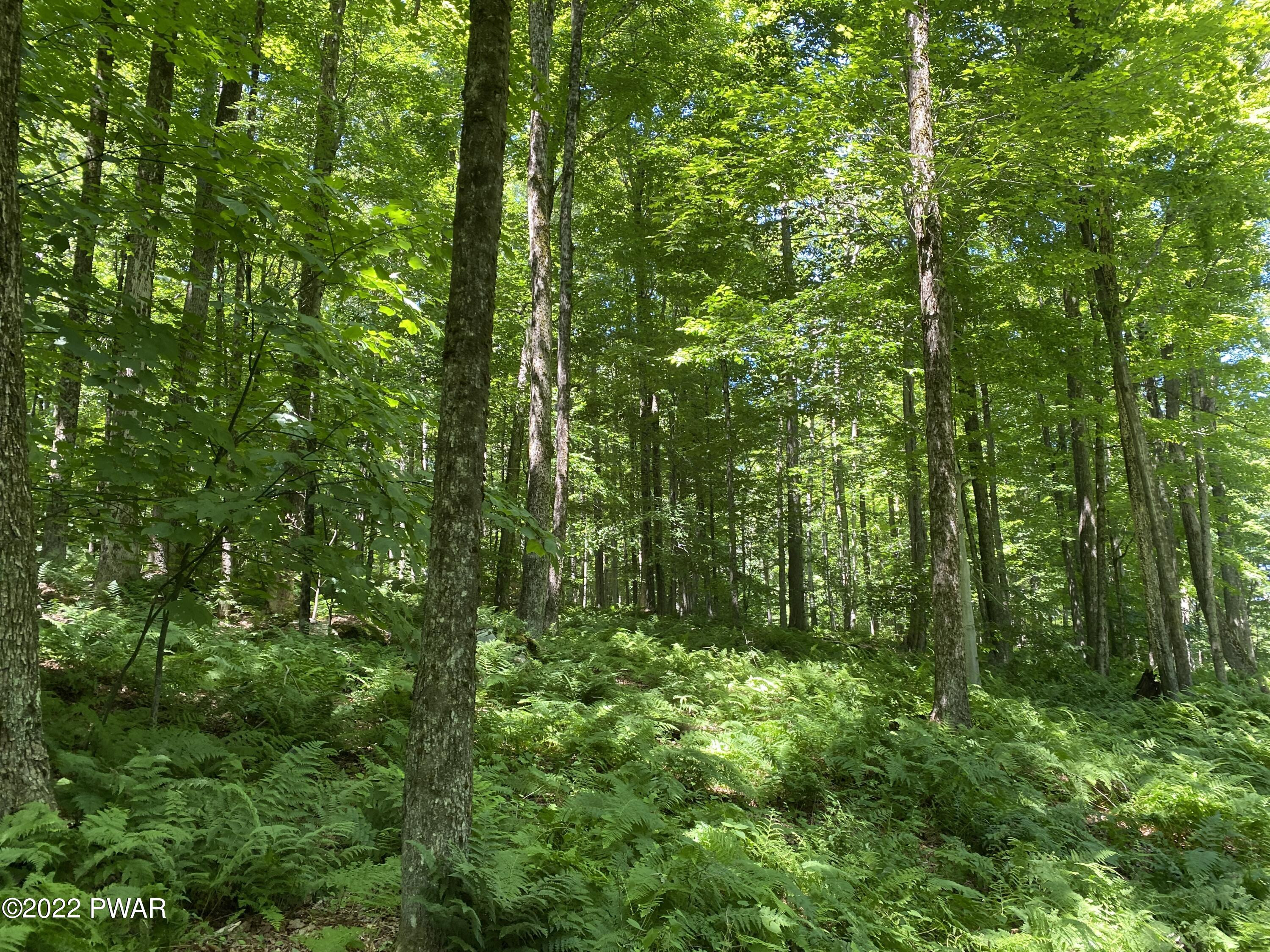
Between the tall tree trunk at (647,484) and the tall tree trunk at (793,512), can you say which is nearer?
the tall tree trunk at (793,512)

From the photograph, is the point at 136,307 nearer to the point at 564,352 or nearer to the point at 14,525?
the point at 14,525

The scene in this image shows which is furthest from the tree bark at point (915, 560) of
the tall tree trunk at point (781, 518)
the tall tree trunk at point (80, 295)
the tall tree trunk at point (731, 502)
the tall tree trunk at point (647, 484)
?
the tall tree trunk at point (80, 295)

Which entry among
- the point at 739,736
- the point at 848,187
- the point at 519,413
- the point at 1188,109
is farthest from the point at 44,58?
the point at 1188,109

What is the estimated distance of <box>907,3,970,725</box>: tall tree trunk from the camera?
26.3 ft

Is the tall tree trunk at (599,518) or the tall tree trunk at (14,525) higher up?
the tall tree trunk at (599,518)

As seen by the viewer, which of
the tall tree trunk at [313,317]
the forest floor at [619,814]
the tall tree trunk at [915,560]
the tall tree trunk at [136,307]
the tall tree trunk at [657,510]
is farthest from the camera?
the tall tree trunk at [657,510]

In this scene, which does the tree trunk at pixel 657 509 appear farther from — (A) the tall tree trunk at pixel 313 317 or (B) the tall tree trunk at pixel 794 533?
(A) the tall tree trunk at pixel 313 317

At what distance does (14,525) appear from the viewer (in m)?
2.75

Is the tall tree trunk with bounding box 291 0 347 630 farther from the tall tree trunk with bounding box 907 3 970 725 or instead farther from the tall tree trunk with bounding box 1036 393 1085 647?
the tall tree trunk with bounding box 1036 393 1085 647

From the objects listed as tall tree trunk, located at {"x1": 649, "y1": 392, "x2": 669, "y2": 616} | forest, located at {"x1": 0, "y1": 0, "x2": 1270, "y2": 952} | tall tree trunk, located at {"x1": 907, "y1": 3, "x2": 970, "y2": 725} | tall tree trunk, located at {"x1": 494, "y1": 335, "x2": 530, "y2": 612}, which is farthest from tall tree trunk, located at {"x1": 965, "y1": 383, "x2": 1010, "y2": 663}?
tall tree trunk, located at {"x1": 494, "y1": 335, "x2": 530, "y2": 612}

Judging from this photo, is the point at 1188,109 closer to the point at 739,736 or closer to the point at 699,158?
the point at 699,158

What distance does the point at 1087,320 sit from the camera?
1218cm

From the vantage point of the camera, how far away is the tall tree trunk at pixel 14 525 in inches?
107

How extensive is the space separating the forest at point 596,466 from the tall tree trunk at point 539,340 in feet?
0.33
